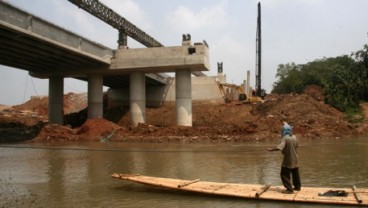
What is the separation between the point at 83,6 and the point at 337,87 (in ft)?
93.6

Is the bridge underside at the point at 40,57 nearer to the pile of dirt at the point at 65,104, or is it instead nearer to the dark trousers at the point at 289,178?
the dark trousers at the point at 289,178

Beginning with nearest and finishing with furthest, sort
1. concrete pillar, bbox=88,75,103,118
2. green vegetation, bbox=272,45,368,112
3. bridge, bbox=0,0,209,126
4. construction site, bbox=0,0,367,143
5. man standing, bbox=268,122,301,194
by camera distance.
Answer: man standing, bbox=268,122,301,194 → bridge, bbox=0,0,209,126 → construction site, bbox=0,0,367,143 → concrete pillar, bbox=88,75,103,118 → green vegetation, bbox=272,45,368,112

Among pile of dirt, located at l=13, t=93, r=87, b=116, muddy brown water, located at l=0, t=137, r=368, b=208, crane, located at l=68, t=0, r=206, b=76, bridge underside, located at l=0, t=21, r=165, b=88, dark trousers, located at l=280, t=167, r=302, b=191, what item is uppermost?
crane, located at l=68, t=0, r=206, b=76

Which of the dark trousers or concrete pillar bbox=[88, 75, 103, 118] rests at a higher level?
concrete pillar bbox=[88, 75, 103, 118]

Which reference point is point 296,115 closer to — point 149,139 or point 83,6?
point 149,139

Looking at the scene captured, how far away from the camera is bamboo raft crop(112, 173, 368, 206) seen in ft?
28.8

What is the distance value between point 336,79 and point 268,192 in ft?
148

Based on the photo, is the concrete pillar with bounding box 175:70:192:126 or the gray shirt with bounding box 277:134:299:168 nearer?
the gray shirt with bounding box 277:134:299:168

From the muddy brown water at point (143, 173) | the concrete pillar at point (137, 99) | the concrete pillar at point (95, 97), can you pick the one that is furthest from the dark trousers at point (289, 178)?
the concrete pillar at point (95, 97)

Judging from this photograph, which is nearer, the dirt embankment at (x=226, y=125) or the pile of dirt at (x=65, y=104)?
the dirt embankment at (x=226, y=125)

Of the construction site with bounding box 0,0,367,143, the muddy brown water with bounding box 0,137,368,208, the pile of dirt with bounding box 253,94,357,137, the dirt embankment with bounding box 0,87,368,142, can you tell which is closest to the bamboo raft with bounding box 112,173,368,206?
the muddy brown water with bounding box 0,137,368,208

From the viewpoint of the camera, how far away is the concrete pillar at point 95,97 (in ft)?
129

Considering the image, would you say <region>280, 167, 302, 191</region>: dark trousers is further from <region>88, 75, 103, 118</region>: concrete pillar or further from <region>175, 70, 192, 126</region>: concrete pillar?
<region>88, 75, 103, 118</region>: concrete pillar

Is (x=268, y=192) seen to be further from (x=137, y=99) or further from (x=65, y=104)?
(x=65, y=104)
